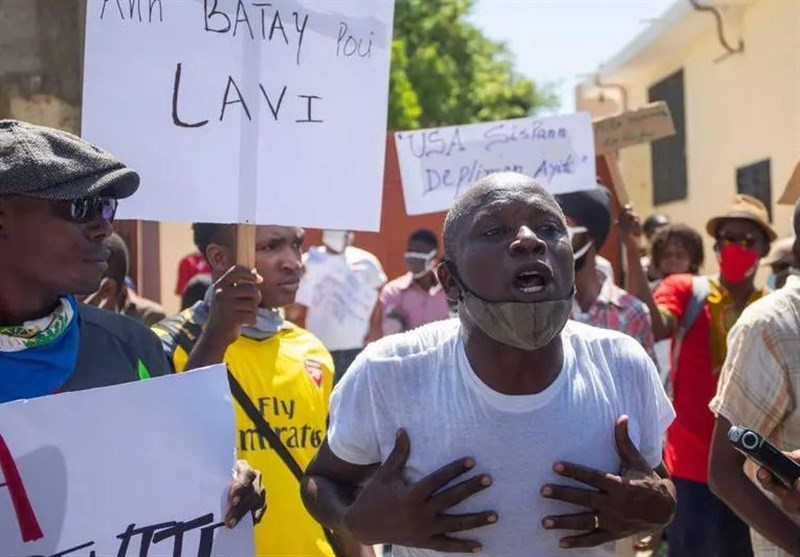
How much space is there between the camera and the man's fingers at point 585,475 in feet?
7.55

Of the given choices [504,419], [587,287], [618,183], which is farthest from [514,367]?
[618,183]

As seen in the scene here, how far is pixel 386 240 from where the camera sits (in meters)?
12.8

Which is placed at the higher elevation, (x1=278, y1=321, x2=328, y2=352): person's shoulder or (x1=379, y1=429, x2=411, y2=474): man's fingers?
(x1=278, y1=321, x2=328, y2=352): person's shoulder

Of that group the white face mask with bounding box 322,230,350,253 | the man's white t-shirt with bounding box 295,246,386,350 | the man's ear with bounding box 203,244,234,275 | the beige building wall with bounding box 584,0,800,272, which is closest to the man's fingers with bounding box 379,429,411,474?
the man's ear with bounding box 203,244,234,275

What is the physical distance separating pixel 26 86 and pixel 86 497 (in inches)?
113

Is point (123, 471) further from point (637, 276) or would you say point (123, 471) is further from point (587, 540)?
point (637, 276)

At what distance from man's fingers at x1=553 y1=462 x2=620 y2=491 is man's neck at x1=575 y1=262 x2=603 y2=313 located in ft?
8.85

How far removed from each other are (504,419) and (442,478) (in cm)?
17

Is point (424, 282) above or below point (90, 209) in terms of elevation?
below

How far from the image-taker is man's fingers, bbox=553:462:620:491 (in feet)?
7.55

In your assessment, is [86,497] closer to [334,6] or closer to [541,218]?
[541,218]

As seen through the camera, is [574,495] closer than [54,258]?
Yes

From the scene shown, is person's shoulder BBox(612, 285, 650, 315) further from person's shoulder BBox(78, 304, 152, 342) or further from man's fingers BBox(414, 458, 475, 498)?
man's fingers BBox(414, 458, 475, 498)

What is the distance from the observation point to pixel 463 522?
231 centimetres
